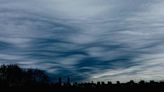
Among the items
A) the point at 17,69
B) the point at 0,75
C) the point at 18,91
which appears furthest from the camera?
the point at 17,69

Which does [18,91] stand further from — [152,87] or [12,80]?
[12,80]

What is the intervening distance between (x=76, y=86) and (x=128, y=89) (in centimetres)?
628

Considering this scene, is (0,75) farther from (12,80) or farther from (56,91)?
(56,91)

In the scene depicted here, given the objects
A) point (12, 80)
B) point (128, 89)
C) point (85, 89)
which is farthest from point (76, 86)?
point (12, 80)

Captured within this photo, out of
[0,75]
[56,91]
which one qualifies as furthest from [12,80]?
[56,91]

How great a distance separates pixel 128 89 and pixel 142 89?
1674 mm

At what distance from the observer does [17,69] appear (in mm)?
97062

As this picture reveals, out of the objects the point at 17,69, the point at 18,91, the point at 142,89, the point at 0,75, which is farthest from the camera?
the point at 17,69

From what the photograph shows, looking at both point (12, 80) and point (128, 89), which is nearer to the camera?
point (128, 89)

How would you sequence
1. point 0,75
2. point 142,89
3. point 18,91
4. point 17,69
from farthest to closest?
point 17,69, point 0,75, point 142,89, point 18,91

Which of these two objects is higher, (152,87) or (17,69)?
(17,69)

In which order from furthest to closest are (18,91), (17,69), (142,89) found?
(17,69) < (142,89) < (18,91)

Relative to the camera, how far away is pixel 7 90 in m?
35.2

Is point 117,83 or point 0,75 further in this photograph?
point 0,75
